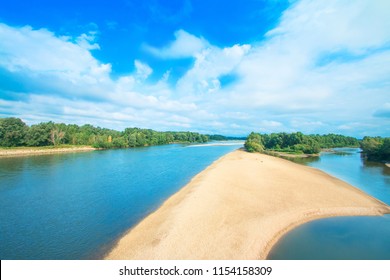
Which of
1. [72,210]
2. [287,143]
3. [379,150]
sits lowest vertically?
[72,210]

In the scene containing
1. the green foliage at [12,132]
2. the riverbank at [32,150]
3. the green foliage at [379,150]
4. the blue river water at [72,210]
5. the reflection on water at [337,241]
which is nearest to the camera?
the reflection on water at [337,241]

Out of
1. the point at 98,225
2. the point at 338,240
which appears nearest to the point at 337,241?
the point at 338,240

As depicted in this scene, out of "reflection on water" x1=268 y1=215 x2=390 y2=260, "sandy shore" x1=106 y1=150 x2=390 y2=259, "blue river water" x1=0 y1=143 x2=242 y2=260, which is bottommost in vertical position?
"blue river water" x1=0 y1=143 x2=242 y2=260

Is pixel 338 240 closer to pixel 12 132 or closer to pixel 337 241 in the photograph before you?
pixel 337 241

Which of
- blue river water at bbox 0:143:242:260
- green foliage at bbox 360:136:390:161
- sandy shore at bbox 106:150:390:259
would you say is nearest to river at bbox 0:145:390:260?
blue river water at bbox 0:143:242:260

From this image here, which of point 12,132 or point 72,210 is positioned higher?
point 12,132

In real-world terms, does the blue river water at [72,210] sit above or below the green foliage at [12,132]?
below

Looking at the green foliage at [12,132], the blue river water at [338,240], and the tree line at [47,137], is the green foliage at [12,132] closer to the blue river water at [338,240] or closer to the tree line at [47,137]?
the tree line at [47,137]

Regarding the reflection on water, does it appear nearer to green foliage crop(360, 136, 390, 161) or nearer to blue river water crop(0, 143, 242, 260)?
blue river water crop(0, 143, 242, 260)

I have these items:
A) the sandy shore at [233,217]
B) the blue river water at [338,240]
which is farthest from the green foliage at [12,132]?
the blue river water at [338,240]
